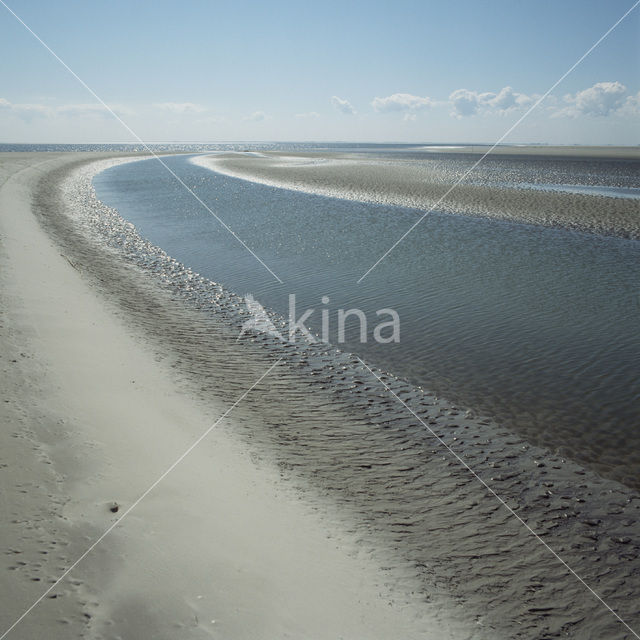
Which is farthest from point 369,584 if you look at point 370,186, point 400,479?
point 370,186

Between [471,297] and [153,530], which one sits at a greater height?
[471,297]

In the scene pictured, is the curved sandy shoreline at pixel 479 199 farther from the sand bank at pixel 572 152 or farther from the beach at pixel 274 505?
the sand bank at pixel 572 152
